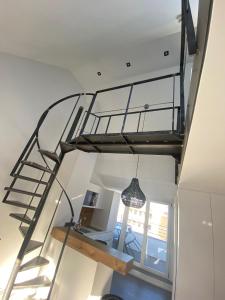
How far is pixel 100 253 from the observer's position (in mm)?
2141

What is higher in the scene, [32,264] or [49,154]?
[49,154]

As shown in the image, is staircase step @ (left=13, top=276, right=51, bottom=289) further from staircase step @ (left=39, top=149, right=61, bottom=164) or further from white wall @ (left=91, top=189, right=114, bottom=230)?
white wall @ (left=91, top=189, right=114, bottom=230)

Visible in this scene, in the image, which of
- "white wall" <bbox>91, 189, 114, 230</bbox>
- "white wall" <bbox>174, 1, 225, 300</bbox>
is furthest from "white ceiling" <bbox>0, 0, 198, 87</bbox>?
"white wall" <bbox>91, 189, 114, 230</bbox>

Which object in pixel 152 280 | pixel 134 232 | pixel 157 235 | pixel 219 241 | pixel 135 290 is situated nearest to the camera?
pixel 219 241

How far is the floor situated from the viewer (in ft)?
12.0

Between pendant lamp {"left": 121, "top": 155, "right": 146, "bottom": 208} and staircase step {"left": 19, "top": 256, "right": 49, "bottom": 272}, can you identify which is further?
pendant lamp {"left": 121, "top": 155, "right": 146, "bottom": 208}

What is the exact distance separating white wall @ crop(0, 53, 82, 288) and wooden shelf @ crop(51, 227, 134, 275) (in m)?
0.90

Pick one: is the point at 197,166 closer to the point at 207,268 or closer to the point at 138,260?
the point at 207,268

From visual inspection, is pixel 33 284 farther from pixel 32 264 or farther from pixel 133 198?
pixel 133 198

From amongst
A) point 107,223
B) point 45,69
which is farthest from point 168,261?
point 45,69

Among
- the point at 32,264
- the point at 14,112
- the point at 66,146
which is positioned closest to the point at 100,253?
the point at 32,264

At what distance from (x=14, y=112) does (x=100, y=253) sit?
2895 millimetres

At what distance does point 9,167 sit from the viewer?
2.90 meters

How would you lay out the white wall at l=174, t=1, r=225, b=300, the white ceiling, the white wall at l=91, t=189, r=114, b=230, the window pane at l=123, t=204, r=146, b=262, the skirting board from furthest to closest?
the white wall at l=91, t=189, r=114, b=230 < the window pane at l=123, t=204, r=146, b=262 < the skirting board < the white ceiling < the white wall at l=174, t=1, r=225, b=300
